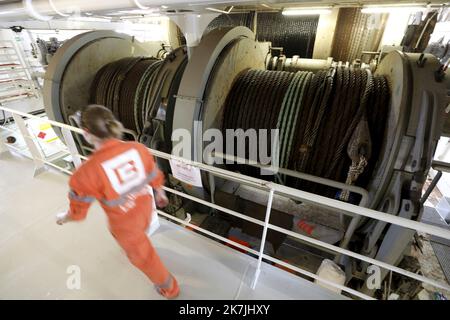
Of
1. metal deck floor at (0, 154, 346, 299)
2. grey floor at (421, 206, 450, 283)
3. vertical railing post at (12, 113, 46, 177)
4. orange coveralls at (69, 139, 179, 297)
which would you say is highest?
orange coveralls at (69, 139, 179, 297)

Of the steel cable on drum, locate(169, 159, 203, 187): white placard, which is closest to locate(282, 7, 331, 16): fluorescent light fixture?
the steel cable on drum

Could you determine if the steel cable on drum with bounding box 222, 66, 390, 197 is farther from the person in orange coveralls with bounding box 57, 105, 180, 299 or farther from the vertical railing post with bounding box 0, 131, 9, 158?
the vertical railing post with bounding box 0, 131, 9, 158

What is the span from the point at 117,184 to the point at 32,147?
1.96 meters

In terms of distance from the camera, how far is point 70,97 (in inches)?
110

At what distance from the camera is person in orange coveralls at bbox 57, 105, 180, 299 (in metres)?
1.00

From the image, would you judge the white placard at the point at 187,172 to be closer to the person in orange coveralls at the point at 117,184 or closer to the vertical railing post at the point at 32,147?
the person in orange coveralls at the point at 117,184

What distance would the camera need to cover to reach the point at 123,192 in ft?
3.50

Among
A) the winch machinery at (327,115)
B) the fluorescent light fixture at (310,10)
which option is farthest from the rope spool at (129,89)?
the fluorescent light fixture at (310,10)

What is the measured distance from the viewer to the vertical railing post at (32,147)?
2.14 metres

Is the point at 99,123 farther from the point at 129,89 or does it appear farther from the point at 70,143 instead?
the point at 129,89

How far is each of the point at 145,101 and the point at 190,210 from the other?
1.33 m

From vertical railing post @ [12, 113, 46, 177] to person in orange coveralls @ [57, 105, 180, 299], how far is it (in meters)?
1.56

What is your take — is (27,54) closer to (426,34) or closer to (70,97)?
(70,97)

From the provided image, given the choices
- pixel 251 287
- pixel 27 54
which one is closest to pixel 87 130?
pixel 251 287
